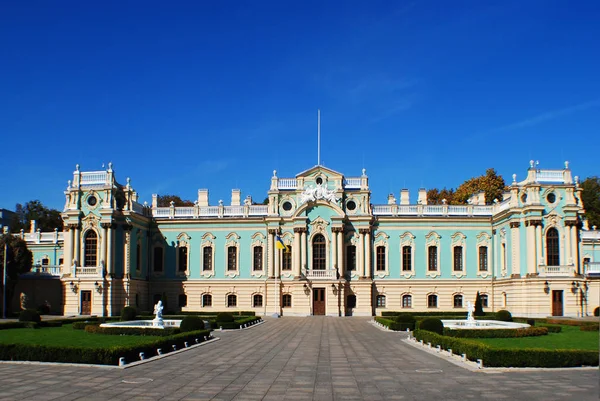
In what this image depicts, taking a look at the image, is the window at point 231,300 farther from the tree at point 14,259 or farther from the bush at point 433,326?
the bush at point 433,326

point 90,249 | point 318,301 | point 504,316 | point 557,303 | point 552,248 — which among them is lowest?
point 504,316

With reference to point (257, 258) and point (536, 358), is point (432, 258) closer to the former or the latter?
point (257, 258)

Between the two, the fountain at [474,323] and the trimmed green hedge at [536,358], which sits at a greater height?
the trimmed green hedge at [536,358]

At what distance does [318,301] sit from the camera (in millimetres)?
52219

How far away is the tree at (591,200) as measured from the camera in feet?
222

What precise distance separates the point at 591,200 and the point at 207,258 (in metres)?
43.0

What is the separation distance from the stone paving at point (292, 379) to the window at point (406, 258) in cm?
3000

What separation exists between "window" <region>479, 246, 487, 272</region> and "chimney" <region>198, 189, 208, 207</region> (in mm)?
24290

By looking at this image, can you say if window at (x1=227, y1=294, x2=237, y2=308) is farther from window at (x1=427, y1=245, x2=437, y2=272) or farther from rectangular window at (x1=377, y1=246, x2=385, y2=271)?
window at (x1=427, y1=245, x2=437, y2=272)

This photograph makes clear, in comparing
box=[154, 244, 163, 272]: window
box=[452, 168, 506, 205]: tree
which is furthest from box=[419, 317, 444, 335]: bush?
box=[452, 168, 506, 205]: tree

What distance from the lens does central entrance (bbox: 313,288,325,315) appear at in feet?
171

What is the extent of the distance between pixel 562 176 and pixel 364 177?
15.6 metres

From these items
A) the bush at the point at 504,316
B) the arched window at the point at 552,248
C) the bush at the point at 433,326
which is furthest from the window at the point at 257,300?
the bush at the point at 433,326

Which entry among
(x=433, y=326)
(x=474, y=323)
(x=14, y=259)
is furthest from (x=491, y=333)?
(x=14, y=259)
